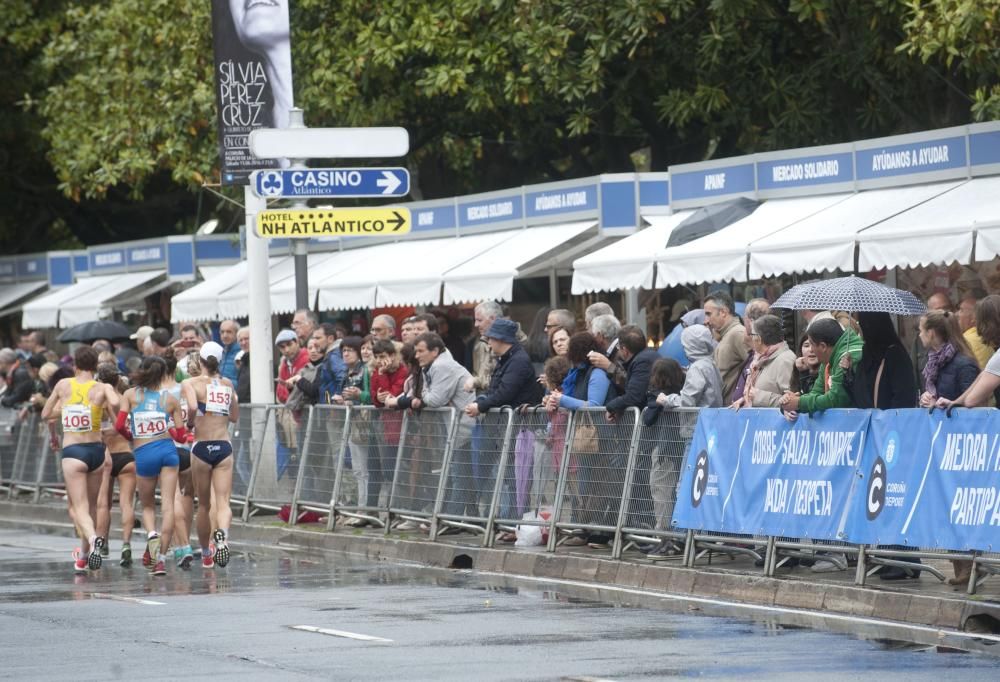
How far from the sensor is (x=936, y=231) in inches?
613

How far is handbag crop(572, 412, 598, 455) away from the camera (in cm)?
1461

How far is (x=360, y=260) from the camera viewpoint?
25.3 meters

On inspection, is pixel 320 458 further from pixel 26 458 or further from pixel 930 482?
pixel 930 482

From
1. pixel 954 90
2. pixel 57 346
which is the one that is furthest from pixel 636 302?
pixel 57 346

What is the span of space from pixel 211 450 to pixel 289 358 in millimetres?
3780

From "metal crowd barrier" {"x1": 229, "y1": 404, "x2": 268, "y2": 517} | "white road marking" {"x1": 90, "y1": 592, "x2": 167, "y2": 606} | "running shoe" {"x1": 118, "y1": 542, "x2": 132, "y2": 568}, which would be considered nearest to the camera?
"white road marking" {"x1": 90, "y1": 592, "x2": 167, "y2": 606}

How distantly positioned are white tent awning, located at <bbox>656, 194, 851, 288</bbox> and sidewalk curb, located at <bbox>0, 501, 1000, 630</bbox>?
355cm

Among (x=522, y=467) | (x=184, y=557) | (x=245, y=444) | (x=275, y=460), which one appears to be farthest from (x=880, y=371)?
(x=245, y=444)

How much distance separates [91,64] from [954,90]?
52.9 feet

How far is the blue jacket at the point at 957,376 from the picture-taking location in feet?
39.9

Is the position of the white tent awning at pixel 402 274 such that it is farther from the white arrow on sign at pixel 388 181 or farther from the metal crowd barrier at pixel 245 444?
the metal crowd barrier at pixel 245 444

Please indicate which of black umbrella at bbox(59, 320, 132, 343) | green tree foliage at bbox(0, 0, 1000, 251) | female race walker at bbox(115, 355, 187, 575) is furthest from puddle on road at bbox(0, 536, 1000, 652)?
black umbrella at bbox(59, 320, 132, 343)

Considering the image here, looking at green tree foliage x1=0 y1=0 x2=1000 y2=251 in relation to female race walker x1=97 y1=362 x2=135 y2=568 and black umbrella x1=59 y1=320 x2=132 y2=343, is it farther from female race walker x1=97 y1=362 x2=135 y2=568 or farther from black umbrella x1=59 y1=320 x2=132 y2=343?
female race walker x1=97 y1=362 x2=135 y2=568

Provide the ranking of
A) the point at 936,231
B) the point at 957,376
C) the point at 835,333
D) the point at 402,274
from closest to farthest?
the point at 957,376 < the point at 835,333 < the point at 936,231 < the point at 402,274
